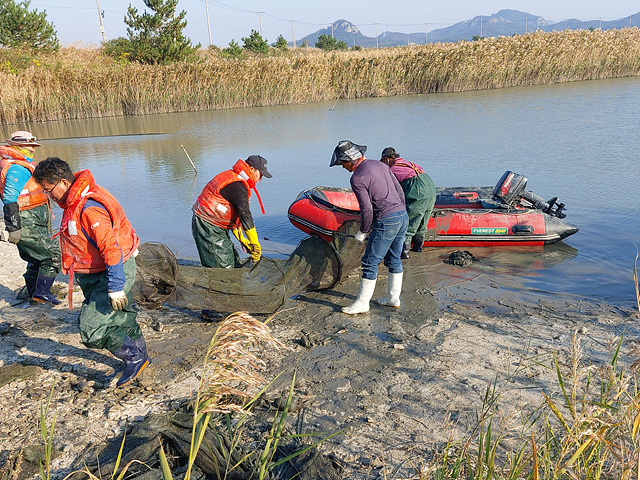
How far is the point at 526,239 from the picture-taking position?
26.3ft

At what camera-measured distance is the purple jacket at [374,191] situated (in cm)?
516

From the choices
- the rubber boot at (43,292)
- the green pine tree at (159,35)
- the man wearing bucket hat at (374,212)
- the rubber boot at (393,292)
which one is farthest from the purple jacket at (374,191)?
the green pine tree at (159,35)

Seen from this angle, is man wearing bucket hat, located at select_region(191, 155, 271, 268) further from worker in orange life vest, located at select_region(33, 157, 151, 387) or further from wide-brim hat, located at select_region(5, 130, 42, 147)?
wide-brim hat, located at select_region(5, 130, 42, 147)

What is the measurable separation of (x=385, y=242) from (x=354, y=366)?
1484 mm

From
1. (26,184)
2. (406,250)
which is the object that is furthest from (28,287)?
(406,250)

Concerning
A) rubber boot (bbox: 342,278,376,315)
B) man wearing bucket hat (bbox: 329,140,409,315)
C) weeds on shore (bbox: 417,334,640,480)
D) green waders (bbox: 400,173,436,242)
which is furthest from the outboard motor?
weeds on shore (bbox: 417,334,640,480)

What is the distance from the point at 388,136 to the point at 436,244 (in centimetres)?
920

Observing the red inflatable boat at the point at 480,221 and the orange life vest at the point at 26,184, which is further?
the red inflatable boat at the point at 480,221

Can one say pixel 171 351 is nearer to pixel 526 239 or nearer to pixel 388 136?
pixel 526 239

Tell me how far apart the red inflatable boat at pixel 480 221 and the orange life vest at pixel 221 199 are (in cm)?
255

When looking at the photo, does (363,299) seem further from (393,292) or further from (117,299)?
(117,299)

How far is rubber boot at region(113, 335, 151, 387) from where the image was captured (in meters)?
4.13

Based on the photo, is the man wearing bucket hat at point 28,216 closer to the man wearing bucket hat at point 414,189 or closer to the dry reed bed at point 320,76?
the man wearing bucket hat at point 414,189

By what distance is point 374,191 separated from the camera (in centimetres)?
521
